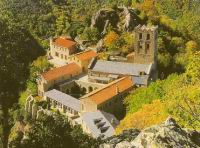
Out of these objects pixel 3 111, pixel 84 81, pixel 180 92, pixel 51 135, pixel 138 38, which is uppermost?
pixel 180 92

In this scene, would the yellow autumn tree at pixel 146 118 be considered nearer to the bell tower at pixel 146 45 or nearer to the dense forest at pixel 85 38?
the dense forest at pixel 85 38

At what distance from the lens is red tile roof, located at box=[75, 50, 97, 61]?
6500 centimetres

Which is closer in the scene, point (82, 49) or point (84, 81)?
point (84, 81)

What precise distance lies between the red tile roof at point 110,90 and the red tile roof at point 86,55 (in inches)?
333

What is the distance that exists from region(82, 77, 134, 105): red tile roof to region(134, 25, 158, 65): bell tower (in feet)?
17.9

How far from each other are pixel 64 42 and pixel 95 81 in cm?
1271

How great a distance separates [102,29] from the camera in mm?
73562

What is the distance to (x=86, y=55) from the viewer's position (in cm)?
6588

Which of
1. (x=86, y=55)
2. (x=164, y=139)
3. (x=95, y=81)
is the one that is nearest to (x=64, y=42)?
(x=86, y=55)

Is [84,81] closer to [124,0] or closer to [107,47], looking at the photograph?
[107,47]

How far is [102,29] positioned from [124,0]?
1017 inches

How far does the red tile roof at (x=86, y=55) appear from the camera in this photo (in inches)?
2559

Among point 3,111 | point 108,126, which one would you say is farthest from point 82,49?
point 108,126

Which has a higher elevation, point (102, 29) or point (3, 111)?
point (102, 29)
